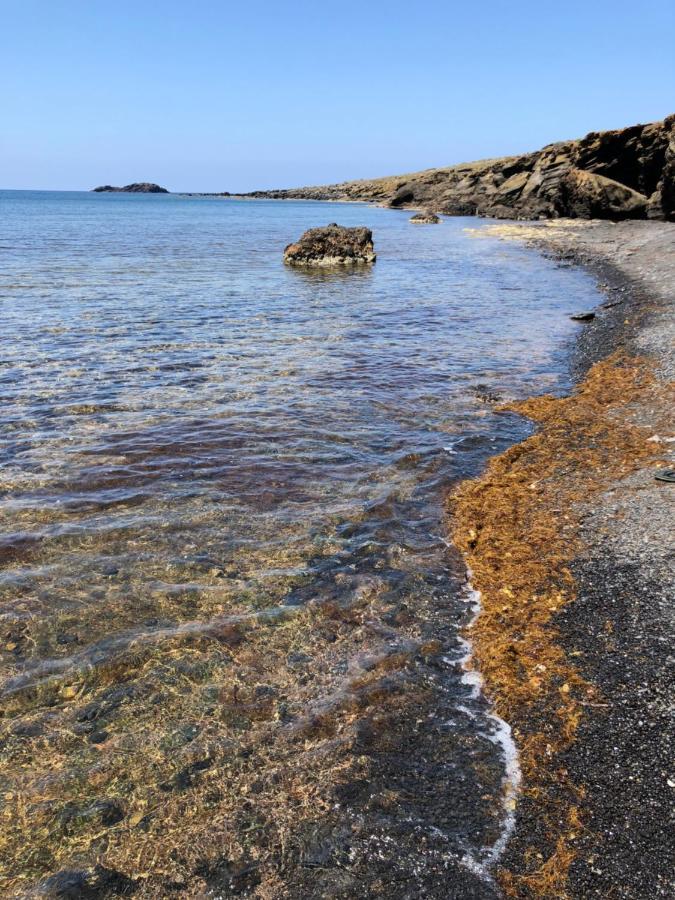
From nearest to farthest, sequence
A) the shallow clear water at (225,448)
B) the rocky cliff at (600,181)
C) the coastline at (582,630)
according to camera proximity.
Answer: the coastline at (582,630) < the shallow clear water at (225,448) < the rocky cliff at (600,181)

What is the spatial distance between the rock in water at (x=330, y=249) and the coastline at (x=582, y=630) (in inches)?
1114

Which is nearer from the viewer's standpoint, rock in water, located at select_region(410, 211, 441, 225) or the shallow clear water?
the shallow clear water

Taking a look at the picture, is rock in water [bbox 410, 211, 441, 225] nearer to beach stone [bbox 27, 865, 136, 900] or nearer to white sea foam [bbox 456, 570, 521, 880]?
white sea foam [bbox 456, 570, 521, 880]

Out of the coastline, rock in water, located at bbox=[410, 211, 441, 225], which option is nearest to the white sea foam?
the coastline

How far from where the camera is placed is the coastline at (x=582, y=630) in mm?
3746

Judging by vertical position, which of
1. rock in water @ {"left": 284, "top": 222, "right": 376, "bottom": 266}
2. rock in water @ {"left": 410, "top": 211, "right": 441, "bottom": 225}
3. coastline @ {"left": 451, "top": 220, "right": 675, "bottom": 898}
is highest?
rock in water @ {"left": 410, "top": 211, "right": 441, "bottom": 225}

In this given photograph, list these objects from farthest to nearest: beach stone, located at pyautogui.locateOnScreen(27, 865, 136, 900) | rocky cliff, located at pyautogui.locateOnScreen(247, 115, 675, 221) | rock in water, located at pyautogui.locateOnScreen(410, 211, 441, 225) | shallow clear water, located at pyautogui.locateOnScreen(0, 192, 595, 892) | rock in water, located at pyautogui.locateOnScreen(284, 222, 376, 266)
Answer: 1. rock in water, located at pyautogui.locateOnScreen(410, 211, 441, 225)
2. rocky cliff, located at pyautogui.locateOnScreen(247, 115, 675, 221)
3. rock in water, located at pyautogui.locateOnScreen(284, 222, 376, 266)
4. shallow clear water, located at pyautogui.locateOnScreen(0, 192, 595, 892)
5. beach stone, located at pyautogui.locateOnScreen(27, 865, 136, 900)

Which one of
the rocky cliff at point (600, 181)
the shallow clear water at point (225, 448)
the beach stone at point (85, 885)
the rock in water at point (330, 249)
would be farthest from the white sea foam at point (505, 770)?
the rocky cliff at point (600, 181)

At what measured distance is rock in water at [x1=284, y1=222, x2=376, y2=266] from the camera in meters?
→ 37.7

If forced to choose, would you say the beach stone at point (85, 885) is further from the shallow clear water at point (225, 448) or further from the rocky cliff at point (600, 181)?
the rocky cliff at point (600, 181)

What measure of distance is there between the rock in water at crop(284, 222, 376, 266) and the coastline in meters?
28.3

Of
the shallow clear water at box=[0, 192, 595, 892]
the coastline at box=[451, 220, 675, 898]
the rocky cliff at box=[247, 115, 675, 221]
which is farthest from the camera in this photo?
the rocky cliff at box=[247, 115, 675, 221]

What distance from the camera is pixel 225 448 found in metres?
10.5

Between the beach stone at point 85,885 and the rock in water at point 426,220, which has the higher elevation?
the rock in water at point 426,220
